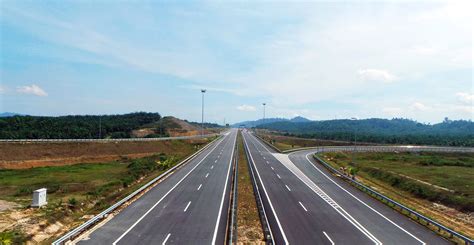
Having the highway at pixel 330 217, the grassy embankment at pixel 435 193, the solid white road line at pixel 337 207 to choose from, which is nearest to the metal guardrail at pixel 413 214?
the highway at pixel 330 217

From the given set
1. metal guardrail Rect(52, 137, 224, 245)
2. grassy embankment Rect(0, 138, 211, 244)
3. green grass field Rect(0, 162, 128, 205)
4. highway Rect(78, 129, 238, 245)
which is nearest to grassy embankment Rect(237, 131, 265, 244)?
highway Rect(78, 129, 238, 245)

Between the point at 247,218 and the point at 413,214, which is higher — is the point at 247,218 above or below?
below

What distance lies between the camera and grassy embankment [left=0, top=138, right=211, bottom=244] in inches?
723

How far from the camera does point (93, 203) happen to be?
2586cm

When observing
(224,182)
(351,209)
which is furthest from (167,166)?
(351,209)

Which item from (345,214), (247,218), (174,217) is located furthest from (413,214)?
(174,217)

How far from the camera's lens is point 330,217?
72.7ft

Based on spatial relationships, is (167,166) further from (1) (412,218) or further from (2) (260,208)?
(1) (412,218)

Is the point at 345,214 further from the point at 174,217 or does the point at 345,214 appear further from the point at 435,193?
the point at 435,193

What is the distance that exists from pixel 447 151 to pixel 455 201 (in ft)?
206

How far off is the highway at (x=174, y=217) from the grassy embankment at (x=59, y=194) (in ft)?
8.50

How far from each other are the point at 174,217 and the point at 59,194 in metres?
14.9

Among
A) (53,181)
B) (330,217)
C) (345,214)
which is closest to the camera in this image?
(330,217)

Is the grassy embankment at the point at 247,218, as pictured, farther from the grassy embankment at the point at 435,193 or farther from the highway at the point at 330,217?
the grassy embankment at the point at 435,193
